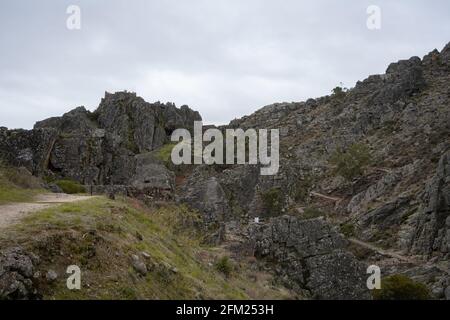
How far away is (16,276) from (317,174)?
63031mm

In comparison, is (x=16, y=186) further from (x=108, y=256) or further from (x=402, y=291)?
(x=402, y=291)

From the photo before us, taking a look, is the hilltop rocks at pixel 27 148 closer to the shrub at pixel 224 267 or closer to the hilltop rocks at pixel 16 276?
the shrub at pixel 224 267

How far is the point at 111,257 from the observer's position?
34.4 feet

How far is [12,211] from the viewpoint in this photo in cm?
1340

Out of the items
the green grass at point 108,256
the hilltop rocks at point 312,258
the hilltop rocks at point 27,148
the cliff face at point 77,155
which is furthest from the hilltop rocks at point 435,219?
the green grass at point 108,256


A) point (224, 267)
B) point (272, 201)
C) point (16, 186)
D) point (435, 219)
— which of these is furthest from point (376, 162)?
point (224, 267)

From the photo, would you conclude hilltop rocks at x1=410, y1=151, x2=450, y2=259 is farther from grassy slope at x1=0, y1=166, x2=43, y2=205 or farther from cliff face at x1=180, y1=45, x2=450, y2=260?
grassy slope at x1=0, y1=166, x2=43, y2=205

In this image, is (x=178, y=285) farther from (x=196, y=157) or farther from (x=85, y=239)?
(x=196, y=157)

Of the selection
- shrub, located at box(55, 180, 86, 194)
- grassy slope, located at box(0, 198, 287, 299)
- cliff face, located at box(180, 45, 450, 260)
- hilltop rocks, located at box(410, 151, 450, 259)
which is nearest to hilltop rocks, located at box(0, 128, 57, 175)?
shrub, located at box(55, 180, 86, 194)

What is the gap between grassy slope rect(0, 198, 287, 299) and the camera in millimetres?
9641

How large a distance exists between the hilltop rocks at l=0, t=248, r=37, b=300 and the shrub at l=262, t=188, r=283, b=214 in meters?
49.0

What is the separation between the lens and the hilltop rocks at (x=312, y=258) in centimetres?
1797

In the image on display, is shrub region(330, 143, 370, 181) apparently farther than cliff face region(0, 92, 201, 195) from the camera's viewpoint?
Yes
